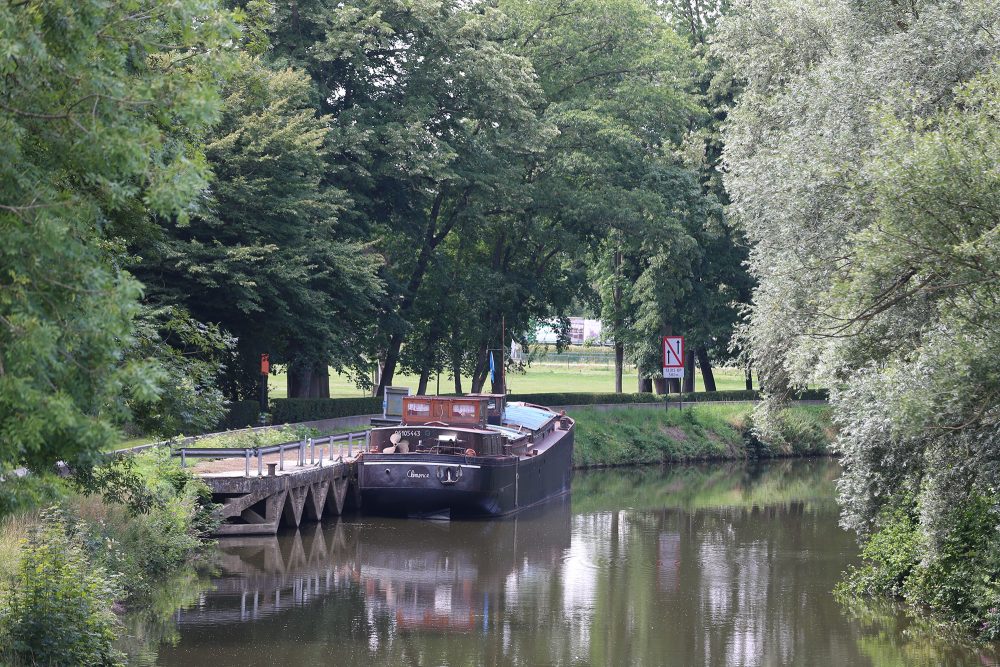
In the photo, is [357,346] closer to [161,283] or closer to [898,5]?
[161,283]

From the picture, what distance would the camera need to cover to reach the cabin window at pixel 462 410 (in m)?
29.7

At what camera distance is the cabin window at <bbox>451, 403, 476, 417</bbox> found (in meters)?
29.7

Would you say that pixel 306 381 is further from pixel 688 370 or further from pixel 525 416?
pixel 688 370

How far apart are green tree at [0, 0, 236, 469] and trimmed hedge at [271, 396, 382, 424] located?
88.9 feet

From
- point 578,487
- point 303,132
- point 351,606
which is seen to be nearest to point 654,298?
point 578,487

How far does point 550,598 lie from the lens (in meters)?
20.6

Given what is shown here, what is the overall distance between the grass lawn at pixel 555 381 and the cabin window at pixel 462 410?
34.4m

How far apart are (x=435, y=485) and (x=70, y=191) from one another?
745 inches

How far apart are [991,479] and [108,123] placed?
1162cm

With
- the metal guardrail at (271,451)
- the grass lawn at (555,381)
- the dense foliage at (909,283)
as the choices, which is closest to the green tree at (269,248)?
the metal guardrail at (271,451)

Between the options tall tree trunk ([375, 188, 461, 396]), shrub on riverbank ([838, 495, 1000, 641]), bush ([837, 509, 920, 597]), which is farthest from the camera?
tall tree trunk ([375, 188, 461, 396])

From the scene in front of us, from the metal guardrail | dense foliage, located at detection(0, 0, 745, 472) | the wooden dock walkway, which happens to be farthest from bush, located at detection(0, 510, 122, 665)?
the wooden dock walkway

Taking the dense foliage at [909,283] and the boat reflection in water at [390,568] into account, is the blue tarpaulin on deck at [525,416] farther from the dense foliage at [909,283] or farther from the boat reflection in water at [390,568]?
the dense foliage at [909,283]

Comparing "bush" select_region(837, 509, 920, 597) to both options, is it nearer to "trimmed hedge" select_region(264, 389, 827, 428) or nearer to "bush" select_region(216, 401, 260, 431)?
"trimmed hedge" select_region(264, 389, 827, 428)
